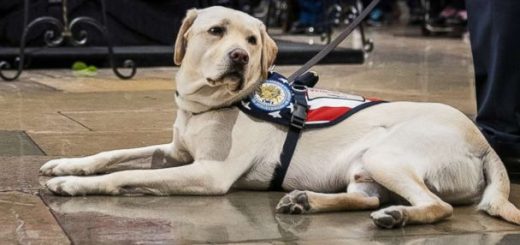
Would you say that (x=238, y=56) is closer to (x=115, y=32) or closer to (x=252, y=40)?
(x=252, y=40)

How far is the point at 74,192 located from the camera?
3664 millimetres

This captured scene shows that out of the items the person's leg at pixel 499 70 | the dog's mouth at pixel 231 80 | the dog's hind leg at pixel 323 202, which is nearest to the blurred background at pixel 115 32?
the person's leg at pixel 499 70

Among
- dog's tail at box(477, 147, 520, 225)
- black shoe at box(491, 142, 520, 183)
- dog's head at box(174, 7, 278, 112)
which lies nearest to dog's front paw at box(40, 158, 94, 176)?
dog's head at box(174, 7, 278, 112)

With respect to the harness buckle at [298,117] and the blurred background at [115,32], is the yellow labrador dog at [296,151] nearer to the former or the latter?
the harness buckle at [298,117]

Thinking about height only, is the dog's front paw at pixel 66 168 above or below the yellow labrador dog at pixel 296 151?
below

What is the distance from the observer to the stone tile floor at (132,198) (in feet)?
10.6

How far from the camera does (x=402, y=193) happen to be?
3502mm

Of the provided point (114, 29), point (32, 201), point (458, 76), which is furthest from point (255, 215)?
point (114, 29)

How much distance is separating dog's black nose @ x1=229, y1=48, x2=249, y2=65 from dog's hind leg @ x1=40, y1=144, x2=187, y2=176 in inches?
23.6

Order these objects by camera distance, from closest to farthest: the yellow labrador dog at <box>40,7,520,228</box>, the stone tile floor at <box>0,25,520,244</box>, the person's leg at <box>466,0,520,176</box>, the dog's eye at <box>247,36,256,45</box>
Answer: the stone tile floor at <box>0,25,520,244</box>, the yellow labrador dog at <box>40,7,520,228</box>, the dog's eye at <box>247,36,256,45</box>, the person's leg at <box>466,0,520,176</box>

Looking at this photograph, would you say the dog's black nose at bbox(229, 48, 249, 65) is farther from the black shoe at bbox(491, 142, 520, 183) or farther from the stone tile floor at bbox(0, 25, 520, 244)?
the black shoe at bbox(491, 142, 520, 183)

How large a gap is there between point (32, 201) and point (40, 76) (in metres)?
5.14

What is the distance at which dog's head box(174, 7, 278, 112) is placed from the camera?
3680mm

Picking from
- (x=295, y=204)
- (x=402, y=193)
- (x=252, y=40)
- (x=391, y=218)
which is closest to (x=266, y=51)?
(x=252, y=40)
